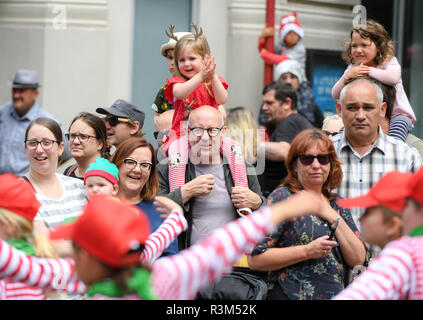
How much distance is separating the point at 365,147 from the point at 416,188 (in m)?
2.10

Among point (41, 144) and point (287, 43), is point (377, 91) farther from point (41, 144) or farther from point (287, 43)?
point (287, 43)

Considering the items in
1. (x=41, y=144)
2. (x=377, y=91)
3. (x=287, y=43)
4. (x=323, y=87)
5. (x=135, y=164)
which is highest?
(x=287, y=43)

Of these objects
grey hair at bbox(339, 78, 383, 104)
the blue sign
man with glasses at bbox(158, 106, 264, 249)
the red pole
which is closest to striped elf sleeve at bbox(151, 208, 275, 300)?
man with glasses at bbox(158, 106, 264, 249)

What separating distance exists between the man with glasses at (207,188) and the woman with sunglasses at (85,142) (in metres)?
0.86

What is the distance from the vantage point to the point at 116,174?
4.93 meters

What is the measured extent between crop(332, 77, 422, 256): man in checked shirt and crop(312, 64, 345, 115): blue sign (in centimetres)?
A: 466

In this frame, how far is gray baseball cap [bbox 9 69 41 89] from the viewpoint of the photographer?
8.21 meters

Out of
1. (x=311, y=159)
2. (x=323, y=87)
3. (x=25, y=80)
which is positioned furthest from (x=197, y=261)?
(x=323, y=87)

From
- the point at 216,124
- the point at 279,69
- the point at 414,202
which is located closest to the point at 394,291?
the point at 414,202

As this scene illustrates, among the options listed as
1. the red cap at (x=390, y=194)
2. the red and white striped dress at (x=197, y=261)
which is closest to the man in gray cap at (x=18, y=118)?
the red and white striped dress at (x=197, y=261)

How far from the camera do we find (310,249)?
427cm

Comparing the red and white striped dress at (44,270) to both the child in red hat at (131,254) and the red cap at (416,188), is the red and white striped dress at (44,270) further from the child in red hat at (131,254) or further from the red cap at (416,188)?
the red cap at (416,188)
